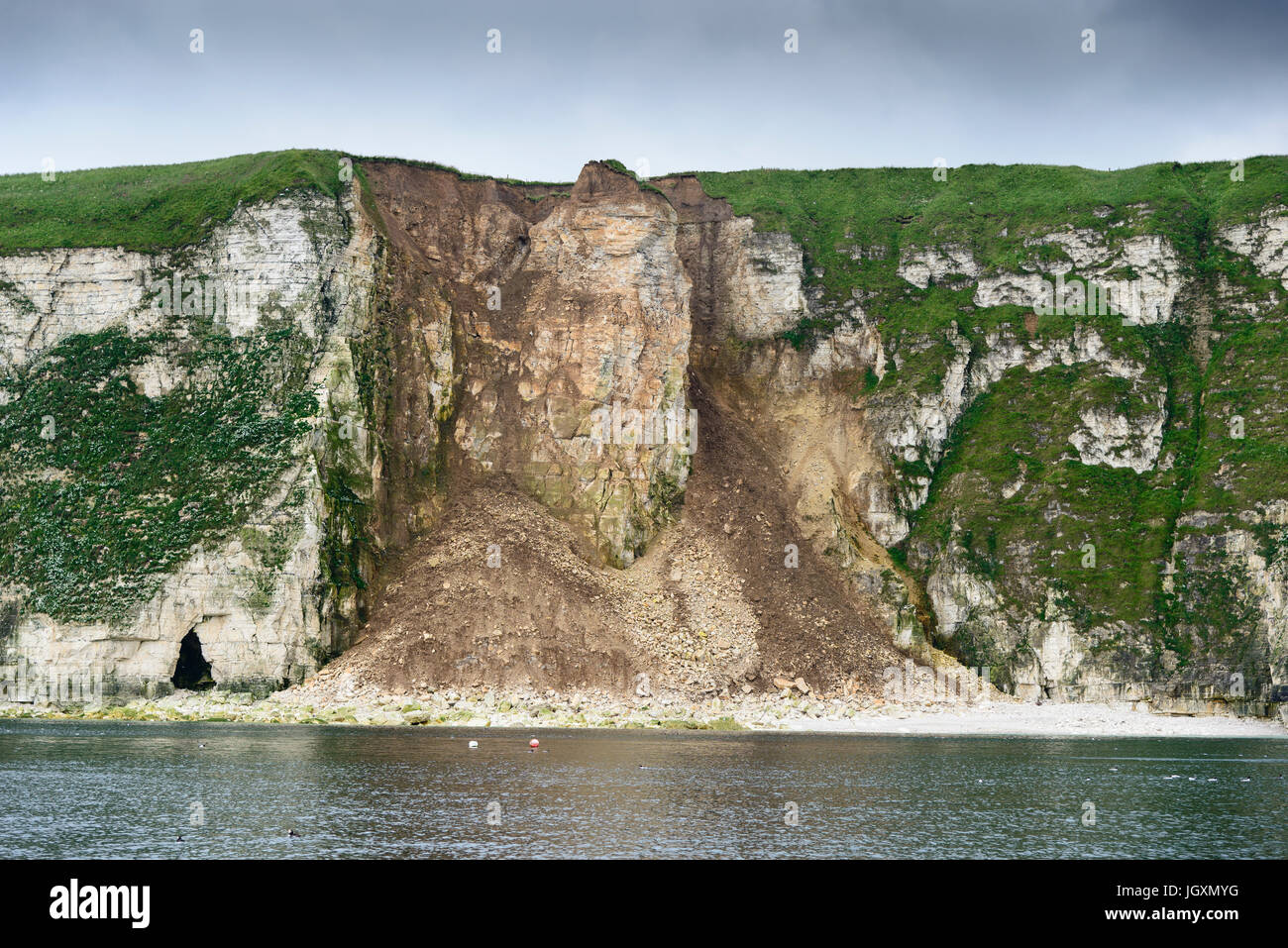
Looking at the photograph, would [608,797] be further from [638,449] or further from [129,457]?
[129,457]

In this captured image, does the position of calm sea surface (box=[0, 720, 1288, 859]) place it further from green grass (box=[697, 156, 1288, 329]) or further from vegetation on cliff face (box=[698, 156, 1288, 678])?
green grass (box=[697, 156, 1288, 329])

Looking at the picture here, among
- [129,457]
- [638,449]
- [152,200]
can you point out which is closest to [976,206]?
[638,449]

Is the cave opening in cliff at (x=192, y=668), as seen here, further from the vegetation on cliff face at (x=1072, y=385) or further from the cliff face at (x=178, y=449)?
the vegetation on cliff face at (x=1072, y=385)

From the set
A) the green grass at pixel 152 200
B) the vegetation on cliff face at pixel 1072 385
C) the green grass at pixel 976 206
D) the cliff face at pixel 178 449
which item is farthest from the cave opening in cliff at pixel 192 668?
the green grass at pixel 976 206

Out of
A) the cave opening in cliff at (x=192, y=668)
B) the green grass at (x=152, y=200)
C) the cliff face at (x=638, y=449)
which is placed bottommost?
the cave opening in cliff at (x=192, y=668)

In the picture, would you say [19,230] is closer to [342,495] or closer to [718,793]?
[342,495]

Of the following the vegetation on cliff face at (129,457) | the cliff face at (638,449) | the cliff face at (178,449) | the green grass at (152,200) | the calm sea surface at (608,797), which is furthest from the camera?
the green grass at (152,200)
